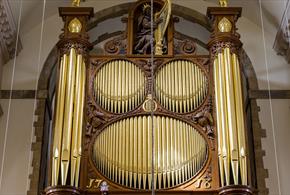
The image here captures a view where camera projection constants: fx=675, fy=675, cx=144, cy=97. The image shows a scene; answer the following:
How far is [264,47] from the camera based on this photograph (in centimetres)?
1202

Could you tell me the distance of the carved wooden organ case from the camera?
919cm

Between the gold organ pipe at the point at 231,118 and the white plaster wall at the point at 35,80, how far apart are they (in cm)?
166

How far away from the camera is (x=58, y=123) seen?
9531 mm

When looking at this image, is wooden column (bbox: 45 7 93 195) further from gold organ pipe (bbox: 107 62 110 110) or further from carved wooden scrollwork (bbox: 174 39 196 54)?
carved wooden scrollwork (bbox: 174 39 196 54)

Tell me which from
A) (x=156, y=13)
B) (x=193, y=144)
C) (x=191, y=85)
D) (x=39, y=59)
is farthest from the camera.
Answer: (x=39, y=59)

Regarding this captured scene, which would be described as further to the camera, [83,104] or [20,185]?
[20,185]

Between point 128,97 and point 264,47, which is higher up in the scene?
point 264,47

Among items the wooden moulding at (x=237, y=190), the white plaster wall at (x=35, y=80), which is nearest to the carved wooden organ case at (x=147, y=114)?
the wooden moulding at (x=237, y=190)

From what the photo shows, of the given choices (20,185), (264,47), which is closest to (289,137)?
(264,47)

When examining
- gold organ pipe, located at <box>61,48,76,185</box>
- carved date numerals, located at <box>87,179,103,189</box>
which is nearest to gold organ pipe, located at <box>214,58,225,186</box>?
carved date numerals, located at <box>87,179,103,189</box>

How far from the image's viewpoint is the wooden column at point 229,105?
9055 mm

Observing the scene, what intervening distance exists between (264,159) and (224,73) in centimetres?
182

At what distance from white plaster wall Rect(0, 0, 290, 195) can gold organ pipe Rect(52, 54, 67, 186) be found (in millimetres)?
1645

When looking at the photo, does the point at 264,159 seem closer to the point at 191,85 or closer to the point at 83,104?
the point at 191,85
